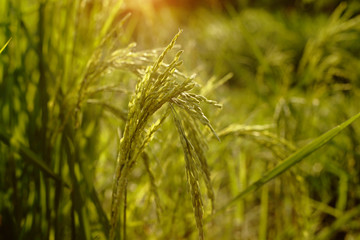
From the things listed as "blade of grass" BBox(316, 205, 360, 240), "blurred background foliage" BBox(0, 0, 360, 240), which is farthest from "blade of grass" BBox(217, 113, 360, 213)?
"blade of grass" BBox(316, 205, 360, 240)

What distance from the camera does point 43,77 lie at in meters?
0.96

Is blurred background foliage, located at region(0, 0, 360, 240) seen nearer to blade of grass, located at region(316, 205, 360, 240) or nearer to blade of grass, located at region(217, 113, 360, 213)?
blade of grass, located at region(316, 205, 360, 240)

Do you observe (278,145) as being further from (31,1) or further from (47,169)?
(31,1)

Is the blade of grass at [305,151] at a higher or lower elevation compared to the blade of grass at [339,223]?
higher

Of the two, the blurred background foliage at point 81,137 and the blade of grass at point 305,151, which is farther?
the blurred background foliage at point 81,137

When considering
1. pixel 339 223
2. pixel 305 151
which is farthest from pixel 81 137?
pixel 339 223

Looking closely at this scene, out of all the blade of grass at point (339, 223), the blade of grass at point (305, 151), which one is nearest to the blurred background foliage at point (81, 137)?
the blade of grass at point (339, 223)

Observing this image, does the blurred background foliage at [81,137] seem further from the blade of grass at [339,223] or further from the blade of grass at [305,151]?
the blade of grass at [305,151]

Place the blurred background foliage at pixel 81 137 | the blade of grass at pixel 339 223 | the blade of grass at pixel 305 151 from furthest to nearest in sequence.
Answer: the blade of grass at pixel 339 223, the blurred background foliage at pixel 81 137, the blade of grass at pixel 305 151

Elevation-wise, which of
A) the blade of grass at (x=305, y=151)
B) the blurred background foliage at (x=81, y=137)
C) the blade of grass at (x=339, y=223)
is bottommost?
the blade of grass at (x=339, y=223)

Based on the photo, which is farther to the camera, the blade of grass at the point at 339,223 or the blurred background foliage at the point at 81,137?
the blade of grass at the point at 339,223

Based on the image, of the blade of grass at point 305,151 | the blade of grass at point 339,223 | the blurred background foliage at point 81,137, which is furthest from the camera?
the blade of grass at point 339,223

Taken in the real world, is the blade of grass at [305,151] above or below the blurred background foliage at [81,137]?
below

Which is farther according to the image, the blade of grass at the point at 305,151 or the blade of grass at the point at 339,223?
the blade of grass at the point at 339,223
